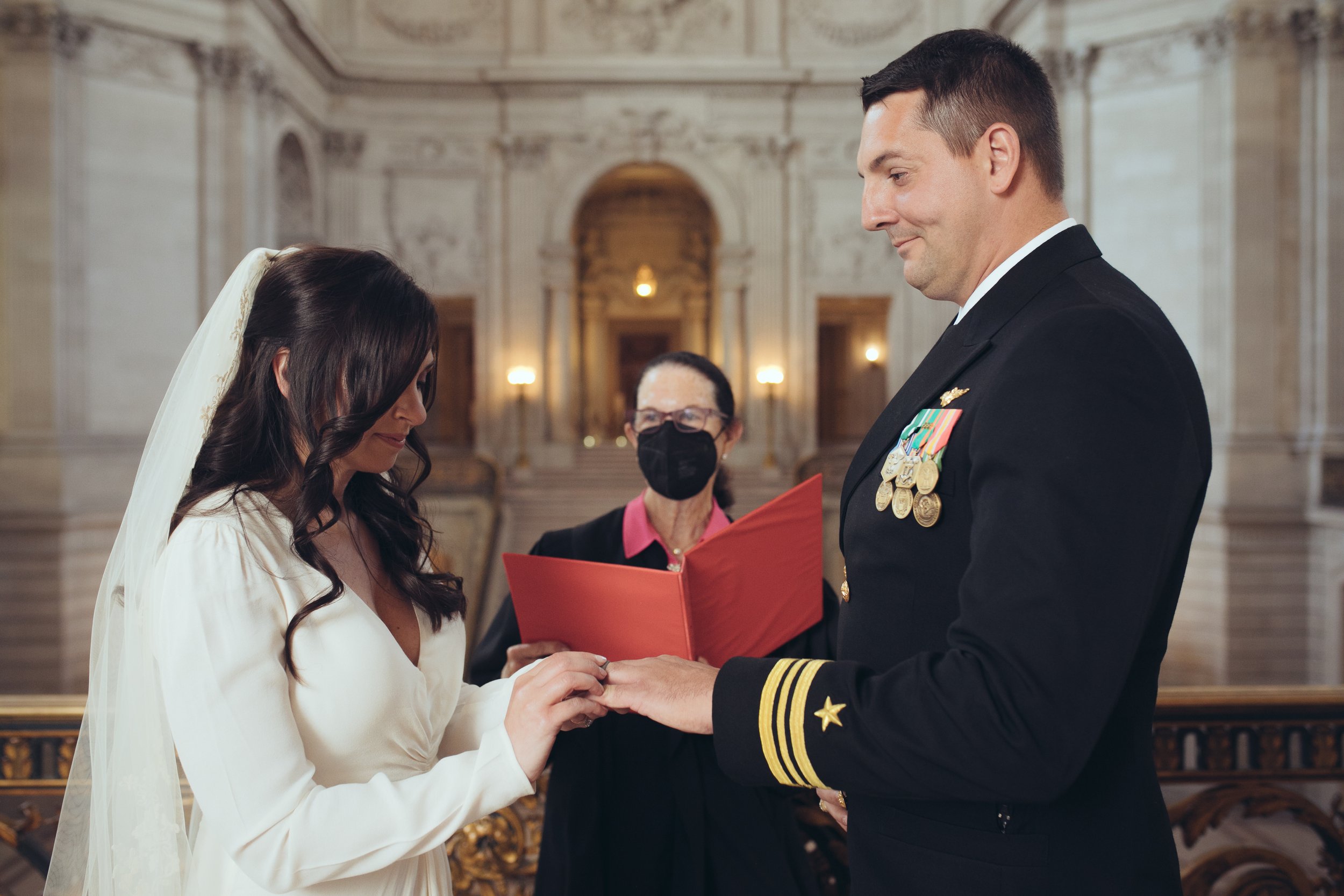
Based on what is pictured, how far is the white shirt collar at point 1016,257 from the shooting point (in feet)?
4.86

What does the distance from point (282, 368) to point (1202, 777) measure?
8.51 ft

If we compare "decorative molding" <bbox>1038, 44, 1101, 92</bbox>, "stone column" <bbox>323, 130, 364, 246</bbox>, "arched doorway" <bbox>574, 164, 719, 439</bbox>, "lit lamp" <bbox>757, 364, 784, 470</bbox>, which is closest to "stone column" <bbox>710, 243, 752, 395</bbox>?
"lit lamp" <bbox>757, 364, 784, 470</bbox>

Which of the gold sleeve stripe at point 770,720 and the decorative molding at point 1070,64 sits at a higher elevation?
the decorative molding at point 1070,64

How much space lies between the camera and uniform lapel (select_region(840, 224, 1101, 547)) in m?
1.44

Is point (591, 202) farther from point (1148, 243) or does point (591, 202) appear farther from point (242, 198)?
point (1148, 243)

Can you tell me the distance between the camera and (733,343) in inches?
715

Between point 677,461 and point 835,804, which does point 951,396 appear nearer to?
point 835,804

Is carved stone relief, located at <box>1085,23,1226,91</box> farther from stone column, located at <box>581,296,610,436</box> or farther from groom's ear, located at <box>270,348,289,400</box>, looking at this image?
groom's ear, located at <box>270,348,289,400</box>

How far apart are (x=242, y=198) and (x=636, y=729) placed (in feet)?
44.7

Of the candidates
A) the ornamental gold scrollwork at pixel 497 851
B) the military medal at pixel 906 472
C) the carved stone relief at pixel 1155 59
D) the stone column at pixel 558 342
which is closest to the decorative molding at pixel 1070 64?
the carved stone relief at pixel 1155 59

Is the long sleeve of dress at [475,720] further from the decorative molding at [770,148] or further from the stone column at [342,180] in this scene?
the decorative molding at [770,148]

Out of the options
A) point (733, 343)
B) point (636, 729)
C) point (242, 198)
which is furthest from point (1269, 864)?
point (733, 343)

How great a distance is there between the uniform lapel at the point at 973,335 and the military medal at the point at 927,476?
158 millimetres

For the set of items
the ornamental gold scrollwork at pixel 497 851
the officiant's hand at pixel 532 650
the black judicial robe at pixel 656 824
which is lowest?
the ornamental gold scrollwork at pixel 497 851
